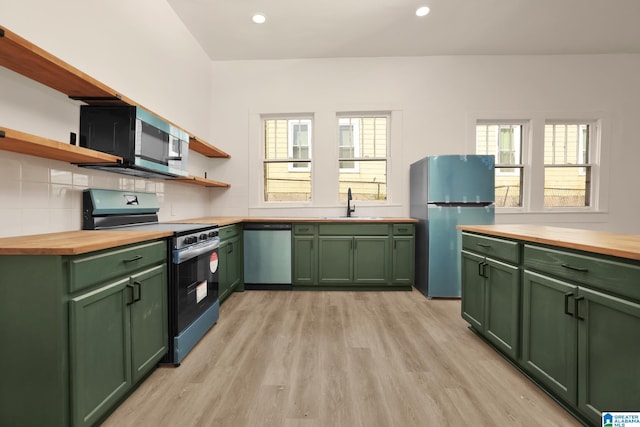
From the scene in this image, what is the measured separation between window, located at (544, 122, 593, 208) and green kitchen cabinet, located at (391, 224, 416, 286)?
2419mm

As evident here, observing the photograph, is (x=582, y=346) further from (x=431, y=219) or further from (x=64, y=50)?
(x=64, y=50)

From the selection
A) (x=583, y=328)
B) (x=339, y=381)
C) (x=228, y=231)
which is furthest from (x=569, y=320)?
(x=228, y=231)

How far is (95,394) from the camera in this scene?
1325mm

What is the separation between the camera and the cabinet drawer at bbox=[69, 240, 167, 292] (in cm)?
124

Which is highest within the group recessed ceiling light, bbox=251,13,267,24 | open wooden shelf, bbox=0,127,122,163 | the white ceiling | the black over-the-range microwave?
the white ceiling

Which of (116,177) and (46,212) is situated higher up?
(116,177)

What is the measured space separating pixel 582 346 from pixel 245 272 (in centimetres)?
326

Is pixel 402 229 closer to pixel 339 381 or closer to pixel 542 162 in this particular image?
pixel 339 381

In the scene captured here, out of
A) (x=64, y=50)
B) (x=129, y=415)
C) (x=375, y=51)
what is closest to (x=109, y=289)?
(x=129, y=415)

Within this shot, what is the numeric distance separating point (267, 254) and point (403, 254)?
5.85 ft

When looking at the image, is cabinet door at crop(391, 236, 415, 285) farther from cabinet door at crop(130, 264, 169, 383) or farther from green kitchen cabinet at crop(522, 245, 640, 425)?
cabinet door at crop(130, 264, 169, 383)

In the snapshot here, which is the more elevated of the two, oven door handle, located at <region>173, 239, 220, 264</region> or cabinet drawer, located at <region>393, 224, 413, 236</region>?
cabinet drawer, located at <region>393, 224, 413, 236</region>

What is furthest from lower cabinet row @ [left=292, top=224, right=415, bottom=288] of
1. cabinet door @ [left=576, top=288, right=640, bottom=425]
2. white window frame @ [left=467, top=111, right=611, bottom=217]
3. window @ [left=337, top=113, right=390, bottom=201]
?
cabinet door @ [left=576, top=288, right=640, bottom=425]

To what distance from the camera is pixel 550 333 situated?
5.12 ft
